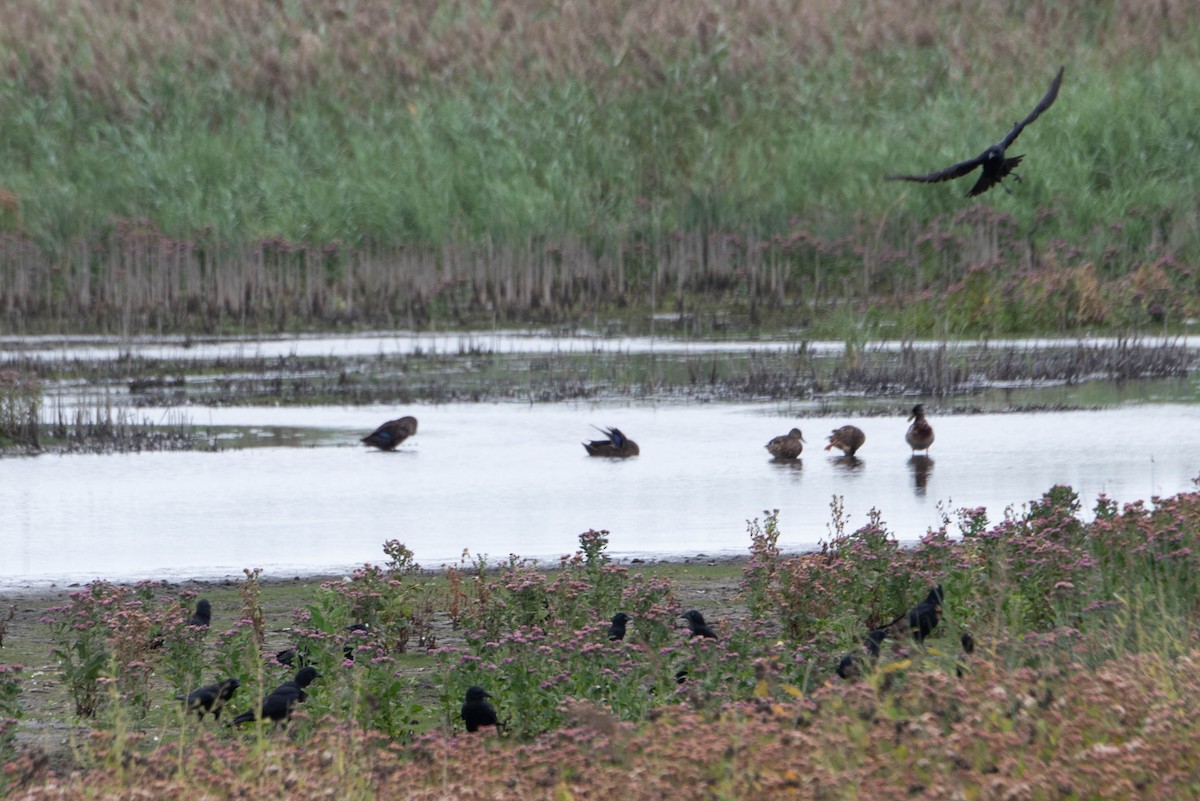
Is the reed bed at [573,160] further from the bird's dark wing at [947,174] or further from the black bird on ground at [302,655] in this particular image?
the black bird on ground at [302,655]

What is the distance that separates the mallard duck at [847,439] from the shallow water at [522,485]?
0.20 meters

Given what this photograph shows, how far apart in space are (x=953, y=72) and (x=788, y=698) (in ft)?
112

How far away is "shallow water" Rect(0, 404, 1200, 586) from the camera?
11.1 metres

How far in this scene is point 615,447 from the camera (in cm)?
1467

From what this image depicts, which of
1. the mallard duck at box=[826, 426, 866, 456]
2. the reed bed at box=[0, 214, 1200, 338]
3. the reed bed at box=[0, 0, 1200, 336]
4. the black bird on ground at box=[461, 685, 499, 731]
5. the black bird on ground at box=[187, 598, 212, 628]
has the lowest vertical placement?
the black bird on ground at box=[461, 685, 499, 731]

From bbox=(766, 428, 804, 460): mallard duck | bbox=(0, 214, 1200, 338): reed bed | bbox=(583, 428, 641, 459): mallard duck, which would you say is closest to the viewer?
bbox=(766, 428, 804, 460): mallard duck

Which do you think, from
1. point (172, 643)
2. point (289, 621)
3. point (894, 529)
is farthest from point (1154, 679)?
point (894, 529)

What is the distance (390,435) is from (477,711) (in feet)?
30.2

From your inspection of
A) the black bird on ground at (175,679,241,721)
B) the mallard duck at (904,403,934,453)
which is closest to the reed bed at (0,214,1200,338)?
the mallard duck at (904,403,934,453)

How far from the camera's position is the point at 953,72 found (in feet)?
127

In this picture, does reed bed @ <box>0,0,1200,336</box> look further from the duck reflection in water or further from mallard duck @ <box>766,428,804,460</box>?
mallard duck @ <box>766,428,804,460</box>

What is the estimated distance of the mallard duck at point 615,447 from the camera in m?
14.7

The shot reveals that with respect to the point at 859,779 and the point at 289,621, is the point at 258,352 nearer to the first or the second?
the point at 289,621

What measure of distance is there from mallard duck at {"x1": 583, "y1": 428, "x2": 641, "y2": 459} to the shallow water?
15 centimetres
